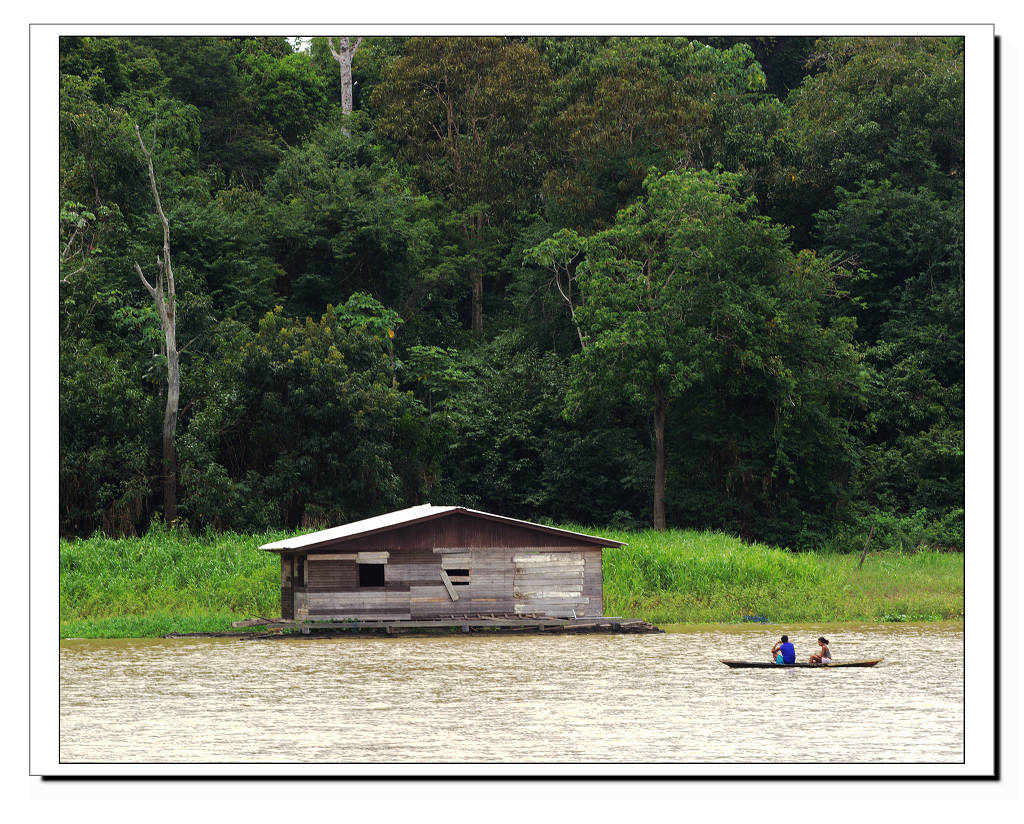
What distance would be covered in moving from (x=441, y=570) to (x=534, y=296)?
28.6 m

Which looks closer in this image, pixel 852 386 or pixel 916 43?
pixel 852 386

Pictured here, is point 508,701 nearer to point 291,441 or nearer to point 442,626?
point 442,626

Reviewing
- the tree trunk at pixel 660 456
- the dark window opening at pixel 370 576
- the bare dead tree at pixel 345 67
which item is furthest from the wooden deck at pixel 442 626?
the bare dead tree at pixel 345 67

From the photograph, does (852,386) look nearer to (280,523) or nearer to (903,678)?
(280,523)

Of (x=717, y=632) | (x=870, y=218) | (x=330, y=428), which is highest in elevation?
(x=870, y=218)

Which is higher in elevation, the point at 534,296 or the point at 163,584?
the point at 534,296

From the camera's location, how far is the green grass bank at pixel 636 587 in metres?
35.6

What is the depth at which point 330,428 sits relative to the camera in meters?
48.3

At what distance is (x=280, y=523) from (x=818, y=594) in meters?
19.0

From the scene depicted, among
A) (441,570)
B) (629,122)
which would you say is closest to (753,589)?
(441,570)

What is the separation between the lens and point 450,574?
32812 mm

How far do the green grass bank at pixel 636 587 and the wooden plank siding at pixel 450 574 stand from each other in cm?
268

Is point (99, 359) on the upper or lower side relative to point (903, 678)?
upper
